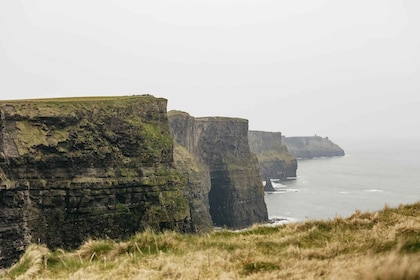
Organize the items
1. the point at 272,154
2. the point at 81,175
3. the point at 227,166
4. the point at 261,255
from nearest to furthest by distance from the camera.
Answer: the point at 261,255 < the point at 81,175 < the point at 227,166 < the point at 272,154

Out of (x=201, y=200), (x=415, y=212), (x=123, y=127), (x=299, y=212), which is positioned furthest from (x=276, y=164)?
(x=415, y=212)

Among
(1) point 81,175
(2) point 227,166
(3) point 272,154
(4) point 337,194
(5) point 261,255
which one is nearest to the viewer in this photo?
(5) point 261,255

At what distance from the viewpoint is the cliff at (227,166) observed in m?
105

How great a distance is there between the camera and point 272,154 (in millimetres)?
192750

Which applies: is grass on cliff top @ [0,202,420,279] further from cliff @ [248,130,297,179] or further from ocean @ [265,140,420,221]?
cliff @ [248,130,297,179]

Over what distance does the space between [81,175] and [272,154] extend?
150407 millimetres

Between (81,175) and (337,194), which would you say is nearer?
(81,175)

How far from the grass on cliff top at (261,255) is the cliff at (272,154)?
178 meters

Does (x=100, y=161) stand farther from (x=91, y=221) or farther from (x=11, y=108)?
(x=11, y=108)

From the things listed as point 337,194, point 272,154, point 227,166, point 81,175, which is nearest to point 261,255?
point 81,175

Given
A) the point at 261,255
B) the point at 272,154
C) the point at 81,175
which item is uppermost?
the point at 272,154

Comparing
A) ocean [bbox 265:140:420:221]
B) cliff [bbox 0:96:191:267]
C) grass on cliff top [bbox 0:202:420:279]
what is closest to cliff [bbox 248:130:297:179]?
ocean [bbox 265:140:420:221]

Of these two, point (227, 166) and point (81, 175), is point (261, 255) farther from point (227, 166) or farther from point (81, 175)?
point (227, 166)

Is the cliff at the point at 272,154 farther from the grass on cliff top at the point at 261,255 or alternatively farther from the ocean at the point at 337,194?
the grass on cliff top at the point at 261,255
